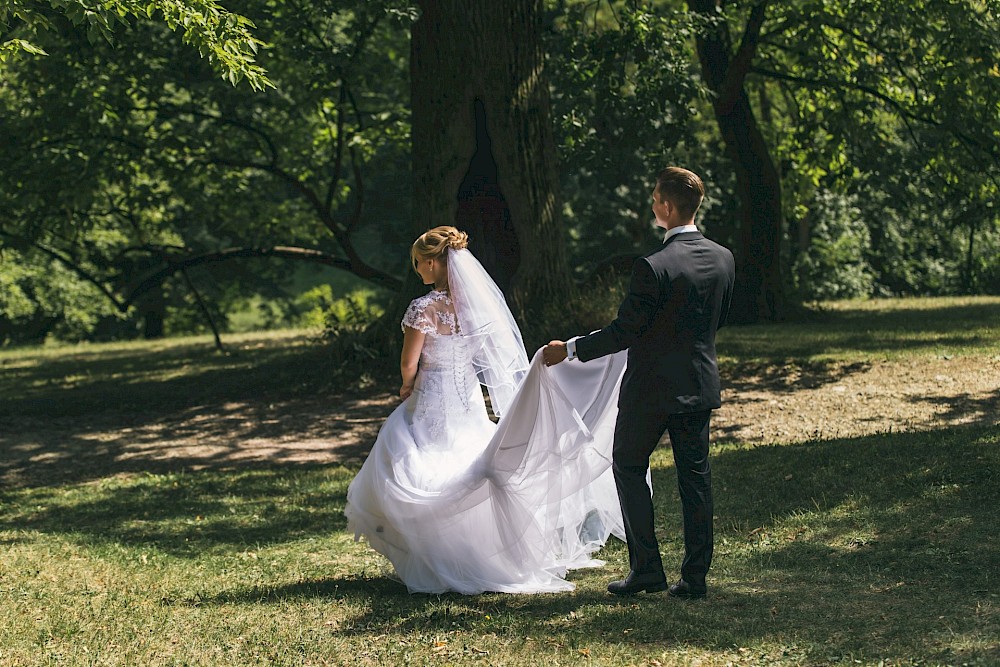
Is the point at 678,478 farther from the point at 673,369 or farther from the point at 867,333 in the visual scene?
the point at 867,333

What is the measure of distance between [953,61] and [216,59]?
1243 cm

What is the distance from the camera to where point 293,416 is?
14.6 m

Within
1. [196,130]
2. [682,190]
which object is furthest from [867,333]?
[682,190]

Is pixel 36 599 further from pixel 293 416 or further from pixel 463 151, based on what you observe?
pixel 463 151

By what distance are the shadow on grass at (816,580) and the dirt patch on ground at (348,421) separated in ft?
7.18

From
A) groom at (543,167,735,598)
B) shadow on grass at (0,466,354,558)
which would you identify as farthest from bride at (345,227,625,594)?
shadow on grass at (0,466,354,558)

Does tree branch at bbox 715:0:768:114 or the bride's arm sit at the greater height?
tree branch at bbox 715:0:768:114

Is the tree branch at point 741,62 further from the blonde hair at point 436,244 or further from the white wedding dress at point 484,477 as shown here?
the white wedding dress at point 484,477

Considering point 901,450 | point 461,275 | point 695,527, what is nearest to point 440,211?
point 901,450

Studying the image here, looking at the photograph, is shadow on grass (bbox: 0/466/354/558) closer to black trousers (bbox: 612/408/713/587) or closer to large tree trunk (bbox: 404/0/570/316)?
black trousers (bbox: 612/408/713/587)

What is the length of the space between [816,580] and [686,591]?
2.98 ft

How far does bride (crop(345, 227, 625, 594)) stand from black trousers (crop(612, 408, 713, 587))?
43 cm

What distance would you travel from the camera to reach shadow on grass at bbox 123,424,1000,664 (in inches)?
210

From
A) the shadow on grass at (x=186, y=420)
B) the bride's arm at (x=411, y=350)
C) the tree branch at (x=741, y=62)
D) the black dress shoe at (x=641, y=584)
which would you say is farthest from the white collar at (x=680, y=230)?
the tree branch at (x=741, y=62)
